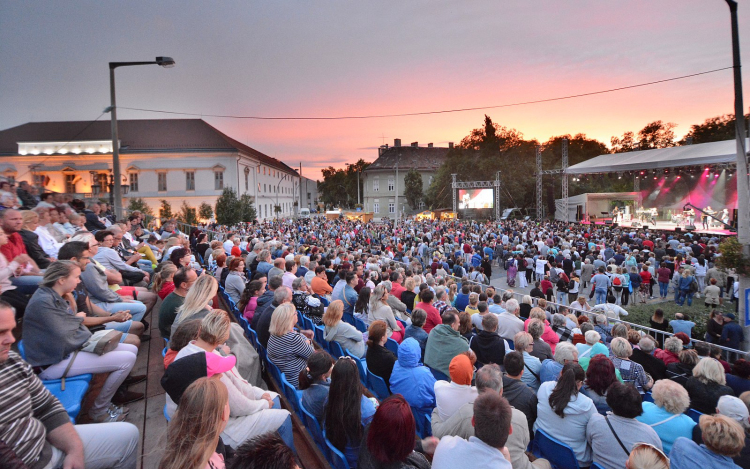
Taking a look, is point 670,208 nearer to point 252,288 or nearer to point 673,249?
point 673,249

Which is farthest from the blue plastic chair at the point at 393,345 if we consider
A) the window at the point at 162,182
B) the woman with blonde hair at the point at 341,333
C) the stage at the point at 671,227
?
the window at the point at 162,182

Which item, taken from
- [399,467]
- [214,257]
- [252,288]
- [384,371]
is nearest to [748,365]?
[384,371]

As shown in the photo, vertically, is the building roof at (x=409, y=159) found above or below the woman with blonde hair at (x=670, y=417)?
above

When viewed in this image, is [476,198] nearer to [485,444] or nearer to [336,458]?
[336,458]

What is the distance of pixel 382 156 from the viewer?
6188 centimetres

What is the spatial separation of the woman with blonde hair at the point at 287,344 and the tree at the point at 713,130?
60.9 metres

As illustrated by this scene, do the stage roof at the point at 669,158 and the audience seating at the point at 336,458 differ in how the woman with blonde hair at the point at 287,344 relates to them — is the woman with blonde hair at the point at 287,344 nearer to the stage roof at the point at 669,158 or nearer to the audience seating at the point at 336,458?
the audience seating at the point at 336,458

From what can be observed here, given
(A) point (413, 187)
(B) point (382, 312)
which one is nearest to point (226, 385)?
(B) point (382, 312)

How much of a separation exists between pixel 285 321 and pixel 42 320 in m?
1.90

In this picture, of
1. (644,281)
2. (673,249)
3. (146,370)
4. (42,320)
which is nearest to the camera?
(42,320)

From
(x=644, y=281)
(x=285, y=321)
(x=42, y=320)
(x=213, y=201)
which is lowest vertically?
(x=644, y=281)

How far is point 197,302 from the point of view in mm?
3635

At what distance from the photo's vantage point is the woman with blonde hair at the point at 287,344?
3709 mm

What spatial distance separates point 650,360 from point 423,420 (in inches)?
128
